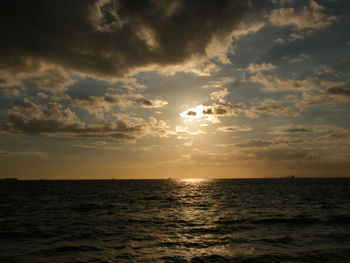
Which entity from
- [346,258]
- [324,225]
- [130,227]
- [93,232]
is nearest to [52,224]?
[93,232]

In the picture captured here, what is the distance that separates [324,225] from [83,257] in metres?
22.1

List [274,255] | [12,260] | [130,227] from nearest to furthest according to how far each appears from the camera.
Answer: [12,260] → [274,255] → [130,227]

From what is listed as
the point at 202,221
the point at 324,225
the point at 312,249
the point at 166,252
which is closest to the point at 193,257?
the point at 166,252

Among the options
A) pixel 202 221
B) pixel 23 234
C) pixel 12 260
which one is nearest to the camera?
pixel 12 260

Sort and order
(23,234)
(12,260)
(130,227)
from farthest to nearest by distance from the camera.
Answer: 1. (130,227)
2. (23,234)
3. (12,260)

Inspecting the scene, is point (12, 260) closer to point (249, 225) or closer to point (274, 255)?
point (274, 255)

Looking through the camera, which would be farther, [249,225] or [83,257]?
[249,225]

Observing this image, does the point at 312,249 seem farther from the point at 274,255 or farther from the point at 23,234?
the point at 23,234

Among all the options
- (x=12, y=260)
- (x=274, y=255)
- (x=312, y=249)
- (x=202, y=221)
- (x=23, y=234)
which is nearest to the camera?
(x=12, y=260)

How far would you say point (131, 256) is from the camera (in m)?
15.8

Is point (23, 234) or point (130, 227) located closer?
point (23, 234)

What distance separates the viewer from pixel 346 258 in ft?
51.0

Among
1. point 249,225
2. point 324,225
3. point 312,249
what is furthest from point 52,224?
point 324,225

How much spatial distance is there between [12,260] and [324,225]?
84.8 feet
